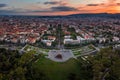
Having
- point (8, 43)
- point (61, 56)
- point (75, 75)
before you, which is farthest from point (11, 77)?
point (8, 43)

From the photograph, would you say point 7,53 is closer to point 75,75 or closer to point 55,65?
point 55,65

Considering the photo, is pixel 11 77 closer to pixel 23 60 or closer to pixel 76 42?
pixel 23 60

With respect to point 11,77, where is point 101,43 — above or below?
below

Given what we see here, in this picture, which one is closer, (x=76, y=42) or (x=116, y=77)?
(x=116, y=77)

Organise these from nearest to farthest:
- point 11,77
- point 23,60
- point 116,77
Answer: point 11,77 < point 116,77 < point 23,60

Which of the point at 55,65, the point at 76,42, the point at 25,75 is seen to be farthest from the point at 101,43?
the point at 25,75

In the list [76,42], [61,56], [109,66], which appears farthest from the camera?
[76,42]
